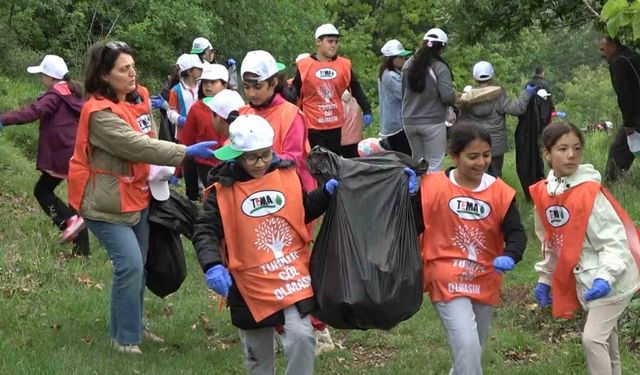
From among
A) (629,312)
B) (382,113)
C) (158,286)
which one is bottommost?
(382,113)

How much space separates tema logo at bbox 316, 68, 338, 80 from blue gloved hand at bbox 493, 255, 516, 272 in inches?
203

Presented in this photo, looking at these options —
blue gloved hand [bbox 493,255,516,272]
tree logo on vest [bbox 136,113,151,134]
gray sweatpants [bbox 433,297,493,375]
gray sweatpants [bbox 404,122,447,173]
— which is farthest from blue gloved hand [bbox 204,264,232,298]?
gray sweatpants [bbox 404,122,447,173]

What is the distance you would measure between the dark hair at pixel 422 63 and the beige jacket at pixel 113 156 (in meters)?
4.49

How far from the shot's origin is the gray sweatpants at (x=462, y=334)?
4520 millimetres

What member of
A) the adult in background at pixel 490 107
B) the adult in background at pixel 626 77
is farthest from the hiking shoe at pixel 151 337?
the adult in background at pixel 626 77

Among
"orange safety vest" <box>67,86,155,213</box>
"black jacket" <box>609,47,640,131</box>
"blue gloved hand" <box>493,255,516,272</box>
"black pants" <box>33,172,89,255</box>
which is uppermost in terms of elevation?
"blue gloved hand" <box>493,255,516,272</box>

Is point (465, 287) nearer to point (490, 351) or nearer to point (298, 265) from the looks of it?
point (298, 265)

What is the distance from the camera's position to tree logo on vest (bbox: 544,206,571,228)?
469 centimetres

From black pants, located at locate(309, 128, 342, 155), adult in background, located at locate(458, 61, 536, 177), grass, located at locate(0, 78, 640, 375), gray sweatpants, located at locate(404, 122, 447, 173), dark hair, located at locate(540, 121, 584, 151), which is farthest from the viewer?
adult in background, located at locate(458, 61, 536, 177)

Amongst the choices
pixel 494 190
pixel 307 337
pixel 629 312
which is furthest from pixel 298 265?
pixel 629 312

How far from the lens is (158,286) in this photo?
19.7ft

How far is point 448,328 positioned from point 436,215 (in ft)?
1.83

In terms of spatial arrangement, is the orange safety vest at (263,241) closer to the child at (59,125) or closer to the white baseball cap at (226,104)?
the white baseball cap at (226,104)

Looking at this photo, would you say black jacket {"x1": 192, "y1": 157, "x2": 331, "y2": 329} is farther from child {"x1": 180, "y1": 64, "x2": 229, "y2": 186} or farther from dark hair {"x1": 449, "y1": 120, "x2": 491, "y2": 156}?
child {"x1": 180, "y1": 64, "x2": 229, "y2": 186}
